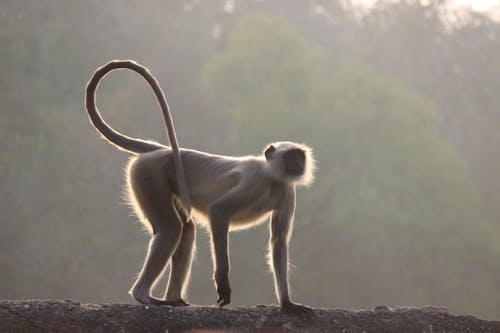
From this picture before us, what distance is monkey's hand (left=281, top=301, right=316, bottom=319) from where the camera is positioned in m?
5.64

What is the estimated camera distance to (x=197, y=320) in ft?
17.8

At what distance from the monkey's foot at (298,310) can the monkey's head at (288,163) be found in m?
0.88

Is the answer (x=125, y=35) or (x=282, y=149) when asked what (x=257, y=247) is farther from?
(x=282, y=149)

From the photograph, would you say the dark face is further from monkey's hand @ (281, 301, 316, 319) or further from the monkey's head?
monkey's hand @ (281, 301, 316, 319)

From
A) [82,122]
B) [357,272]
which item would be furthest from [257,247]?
[82,122]

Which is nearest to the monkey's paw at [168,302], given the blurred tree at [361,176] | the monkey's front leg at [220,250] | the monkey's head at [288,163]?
the monkey's front leg at [220,250]

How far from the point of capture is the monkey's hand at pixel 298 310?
564cm

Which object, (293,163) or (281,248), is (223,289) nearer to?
(281,248)

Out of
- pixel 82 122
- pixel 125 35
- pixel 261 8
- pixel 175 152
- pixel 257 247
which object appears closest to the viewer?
pixel 175 152

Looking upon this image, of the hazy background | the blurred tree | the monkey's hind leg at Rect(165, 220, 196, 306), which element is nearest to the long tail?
the monkey's hind leg at Rect(165, 220, 196, 306)

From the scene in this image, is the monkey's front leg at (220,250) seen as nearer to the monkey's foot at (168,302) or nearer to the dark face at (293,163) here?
the monkey's foot at (168,302)

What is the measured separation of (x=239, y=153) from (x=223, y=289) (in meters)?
19.5

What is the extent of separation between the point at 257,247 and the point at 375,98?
250 inches

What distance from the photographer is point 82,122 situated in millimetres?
26000
